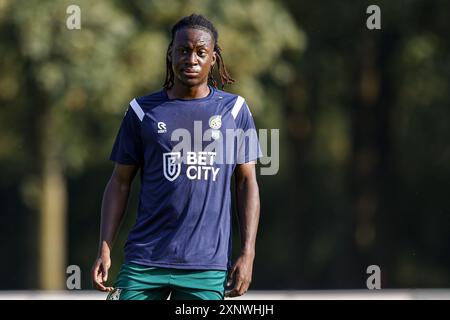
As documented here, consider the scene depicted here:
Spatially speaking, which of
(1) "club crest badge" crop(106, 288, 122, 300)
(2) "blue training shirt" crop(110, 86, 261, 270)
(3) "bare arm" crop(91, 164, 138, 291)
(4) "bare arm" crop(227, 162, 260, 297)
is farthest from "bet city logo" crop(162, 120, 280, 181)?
(1) "club crest badge" crop(106, 288, 122, 300)

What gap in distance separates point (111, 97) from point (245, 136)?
1115 centimetres

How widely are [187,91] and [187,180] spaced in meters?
0.44

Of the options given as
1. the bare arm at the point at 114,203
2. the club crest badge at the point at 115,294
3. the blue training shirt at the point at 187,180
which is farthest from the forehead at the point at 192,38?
the club crest badge at the point at 115,294

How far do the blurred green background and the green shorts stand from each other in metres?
10.6

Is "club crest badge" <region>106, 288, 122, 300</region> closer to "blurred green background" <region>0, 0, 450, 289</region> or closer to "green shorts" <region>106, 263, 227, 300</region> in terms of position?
"green shorts" <region>106, 263, 227, 300</region>

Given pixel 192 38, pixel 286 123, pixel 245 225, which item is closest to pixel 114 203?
pixel 245 225

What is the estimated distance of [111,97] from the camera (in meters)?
17.1

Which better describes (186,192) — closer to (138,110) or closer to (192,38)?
(138,110)

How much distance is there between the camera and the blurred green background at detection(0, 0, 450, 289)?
17094mm

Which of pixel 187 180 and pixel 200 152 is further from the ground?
pixel 200 152

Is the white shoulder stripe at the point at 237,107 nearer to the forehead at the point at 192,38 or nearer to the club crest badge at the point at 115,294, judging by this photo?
the forehead at the point at 192,38

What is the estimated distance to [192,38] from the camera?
6.06m

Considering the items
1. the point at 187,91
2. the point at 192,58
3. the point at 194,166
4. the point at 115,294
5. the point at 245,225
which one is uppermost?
the point at 192,58

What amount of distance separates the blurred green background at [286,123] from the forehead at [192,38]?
10459mm
